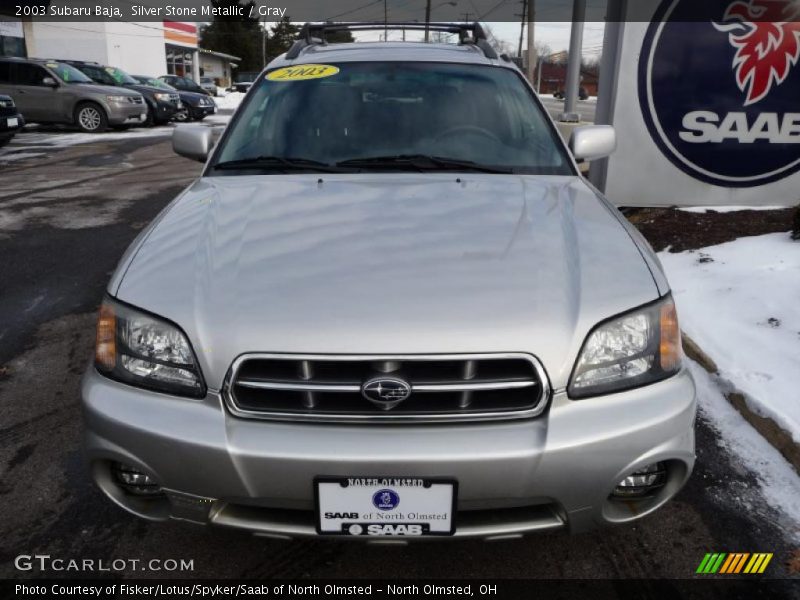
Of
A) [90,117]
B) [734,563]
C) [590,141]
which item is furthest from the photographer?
[90,117]

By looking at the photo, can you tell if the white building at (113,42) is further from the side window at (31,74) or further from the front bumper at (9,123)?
the front bumper at (9,123)

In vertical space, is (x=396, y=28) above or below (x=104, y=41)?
below

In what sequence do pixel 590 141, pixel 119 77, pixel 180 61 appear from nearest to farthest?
1. pixel 590 141
2. pixel 119 77
3. pixel 180 61

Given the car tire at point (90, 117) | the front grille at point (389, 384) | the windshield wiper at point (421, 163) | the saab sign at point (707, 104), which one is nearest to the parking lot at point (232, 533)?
the front grille at point (389, 384)

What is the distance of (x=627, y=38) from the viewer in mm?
5781

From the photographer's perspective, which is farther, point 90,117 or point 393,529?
point 90,117

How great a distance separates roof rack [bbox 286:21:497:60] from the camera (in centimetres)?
374

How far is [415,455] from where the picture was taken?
1.66 metres

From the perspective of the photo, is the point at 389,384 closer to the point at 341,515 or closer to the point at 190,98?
the point at 341,515

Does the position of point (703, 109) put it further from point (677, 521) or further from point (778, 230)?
point (677, 521)

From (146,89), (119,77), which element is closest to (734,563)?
(146,89)

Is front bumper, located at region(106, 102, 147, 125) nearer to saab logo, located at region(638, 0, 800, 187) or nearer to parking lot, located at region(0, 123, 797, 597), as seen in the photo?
parking lot, located at region(0, 123, 797, 597)

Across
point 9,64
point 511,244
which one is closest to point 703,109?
point 511,244

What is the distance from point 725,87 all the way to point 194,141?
4.67 metres
